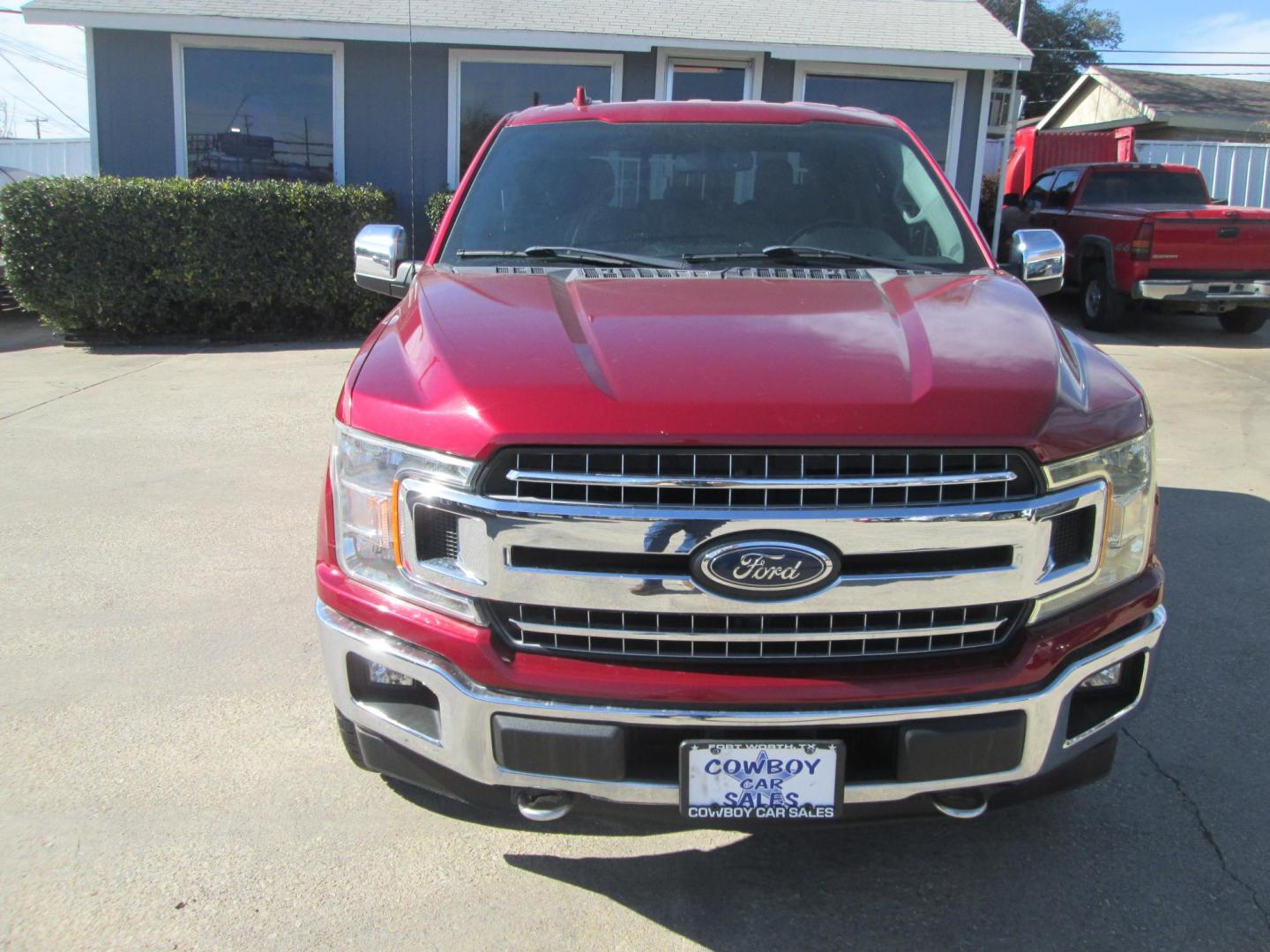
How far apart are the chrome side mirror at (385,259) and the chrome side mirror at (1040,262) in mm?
2209

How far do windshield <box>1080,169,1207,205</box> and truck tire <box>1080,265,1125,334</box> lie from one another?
4.15 ft

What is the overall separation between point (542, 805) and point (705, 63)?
12289 mm

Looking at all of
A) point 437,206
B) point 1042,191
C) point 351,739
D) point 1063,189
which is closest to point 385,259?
point 351,739

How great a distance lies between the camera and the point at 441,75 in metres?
12.9

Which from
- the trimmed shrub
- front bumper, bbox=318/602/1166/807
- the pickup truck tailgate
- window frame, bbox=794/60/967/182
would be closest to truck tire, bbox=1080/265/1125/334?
the pickup truck tailgate

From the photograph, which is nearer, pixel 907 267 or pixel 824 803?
pixel 824 803

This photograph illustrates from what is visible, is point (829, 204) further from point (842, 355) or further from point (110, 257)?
point (110, 257)

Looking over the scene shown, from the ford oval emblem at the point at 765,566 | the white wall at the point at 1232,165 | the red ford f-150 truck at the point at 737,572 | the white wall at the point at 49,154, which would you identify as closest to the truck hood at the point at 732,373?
the red ford f-150 truck at the point at 737,572

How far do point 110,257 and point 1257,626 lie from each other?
33.8ft

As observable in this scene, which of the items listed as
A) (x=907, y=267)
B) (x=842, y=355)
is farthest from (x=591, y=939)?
(x=907, y=267)

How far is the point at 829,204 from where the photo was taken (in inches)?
148

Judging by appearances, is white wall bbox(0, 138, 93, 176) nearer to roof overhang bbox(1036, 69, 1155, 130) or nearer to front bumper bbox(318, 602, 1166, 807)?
roof overhang bbox(1036, 69, 1155, 130)

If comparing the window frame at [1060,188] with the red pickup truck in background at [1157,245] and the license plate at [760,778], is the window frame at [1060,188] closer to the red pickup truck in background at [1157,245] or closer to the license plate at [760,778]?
the red pickup truck in background at [1157,245]

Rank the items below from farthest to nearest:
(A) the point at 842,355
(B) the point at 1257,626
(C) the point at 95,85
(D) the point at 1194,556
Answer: (C) the point at 95,85 → (D) the point at 1194,556 → (B) the point at 1257,626 → (A) the point at 842,355
